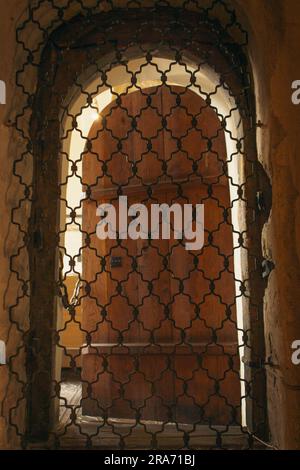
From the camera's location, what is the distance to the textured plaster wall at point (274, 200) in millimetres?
865

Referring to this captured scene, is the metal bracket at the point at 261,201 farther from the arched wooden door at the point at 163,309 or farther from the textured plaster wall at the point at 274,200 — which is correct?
the arched wooden door at the point at 163,309

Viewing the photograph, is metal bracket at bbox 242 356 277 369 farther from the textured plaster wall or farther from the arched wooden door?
the arched wooden door

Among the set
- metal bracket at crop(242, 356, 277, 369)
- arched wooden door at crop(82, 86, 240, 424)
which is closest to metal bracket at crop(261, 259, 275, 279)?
metal bracket at crop(242, 356, 277, 369)

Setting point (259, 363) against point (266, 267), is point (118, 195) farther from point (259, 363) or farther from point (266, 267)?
point (259, 363)

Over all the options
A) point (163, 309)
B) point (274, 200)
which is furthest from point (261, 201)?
point (163, 309)

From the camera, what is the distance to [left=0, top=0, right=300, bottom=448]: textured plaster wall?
2.84 ft

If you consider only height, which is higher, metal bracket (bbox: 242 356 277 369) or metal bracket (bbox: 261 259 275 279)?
metal bracket (bbox: 261 259 275 279)

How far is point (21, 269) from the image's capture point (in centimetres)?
102

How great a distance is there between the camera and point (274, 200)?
0.91 metres

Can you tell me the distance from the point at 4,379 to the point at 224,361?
2.41 ft

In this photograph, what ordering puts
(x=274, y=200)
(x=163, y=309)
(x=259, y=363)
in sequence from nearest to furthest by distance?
(x=274, y=200), (x=259, y=363), (x=163, y=309)

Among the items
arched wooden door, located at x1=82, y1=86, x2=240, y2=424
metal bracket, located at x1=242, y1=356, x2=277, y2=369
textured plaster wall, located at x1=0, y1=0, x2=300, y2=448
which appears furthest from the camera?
arched wooden door, located at x1=82, y1=86, x2=240, y2=424

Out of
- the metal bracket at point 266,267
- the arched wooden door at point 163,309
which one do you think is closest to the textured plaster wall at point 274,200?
the metal bracket at point 266,267

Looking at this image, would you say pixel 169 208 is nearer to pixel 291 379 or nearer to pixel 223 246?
pixel 223 246
